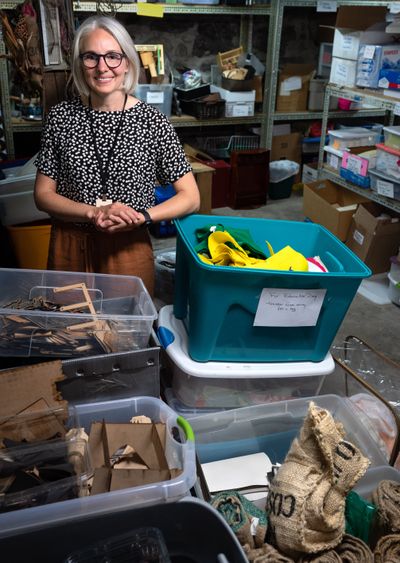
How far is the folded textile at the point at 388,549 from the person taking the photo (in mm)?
917

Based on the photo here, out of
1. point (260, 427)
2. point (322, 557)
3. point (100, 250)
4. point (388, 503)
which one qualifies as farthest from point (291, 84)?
point (322, 557)

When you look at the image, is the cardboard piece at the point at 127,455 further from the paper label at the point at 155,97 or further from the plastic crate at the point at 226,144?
the plastic crate at the point at 226,144

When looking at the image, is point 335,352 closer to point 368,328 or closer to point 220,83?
point 368,328

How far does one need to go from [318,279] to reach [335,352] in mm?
1175

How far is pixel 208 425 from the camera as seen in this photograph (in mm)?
1218

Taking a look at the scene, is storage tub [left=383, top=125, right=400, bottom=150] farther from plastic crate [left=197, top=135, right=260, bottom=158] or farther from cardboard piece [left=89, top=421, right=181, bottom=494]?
cardboard piece [left=89, top=421, right=181, bottom=494]

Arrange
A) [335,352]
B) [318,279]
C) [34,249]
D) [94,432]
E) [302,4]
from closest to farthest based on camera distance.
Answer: [94,432]
[318,279]
[335,352]
[34,249]
[302,4]

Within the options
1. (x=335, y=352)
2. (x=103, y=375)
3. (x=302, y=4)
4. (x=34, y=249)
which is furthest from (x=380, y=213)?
(x=103, y=375)

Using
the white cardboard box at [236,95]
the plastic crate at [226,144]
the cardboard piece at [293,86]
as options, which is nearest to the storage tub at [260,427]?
the white cardboard box at [236,95]

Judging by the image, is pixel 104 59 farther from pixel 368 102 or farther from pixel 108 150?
pixel 368 102

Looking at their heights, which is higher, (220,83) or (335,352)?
(220,83)

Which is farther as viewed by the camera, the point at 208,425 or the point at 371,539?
the point at 208,425

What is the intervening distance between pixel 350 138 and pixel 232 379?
2678 mm

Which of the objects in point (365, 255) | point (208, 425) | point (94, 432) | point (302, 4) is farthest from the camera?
point (302, 4)
